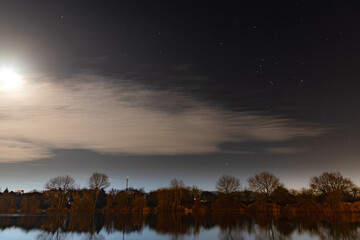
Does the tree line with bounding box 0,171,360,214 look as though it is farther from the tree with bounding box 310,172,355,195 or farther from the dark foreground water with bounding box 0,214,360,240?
the dark foreground water with bounding box 0,214,360,240

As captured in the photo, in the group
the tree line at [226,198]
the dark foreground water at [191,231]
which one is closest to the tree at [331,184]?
the tree line at [226,198]

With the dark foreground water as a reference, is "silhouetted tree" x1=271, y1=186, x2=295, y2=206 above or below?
above

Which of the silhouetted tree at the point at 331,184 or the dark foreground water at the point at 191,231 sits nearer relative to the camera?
the dark foreground water at the point at 191,231

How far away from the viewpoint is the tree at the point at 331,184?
69125 millimetres

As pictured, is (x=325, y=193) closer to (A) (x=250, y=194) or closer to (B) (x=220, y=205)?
(A) (x=250, y=194)

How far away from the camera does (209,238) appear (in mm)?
20844

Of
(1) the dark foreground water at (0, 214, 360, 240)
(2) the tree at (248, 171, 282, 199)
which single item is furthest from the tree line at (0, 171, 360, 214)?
(1) the dark foreground water at (0, 214, 360, 240)

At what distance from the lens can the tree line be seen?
62219 millimetres

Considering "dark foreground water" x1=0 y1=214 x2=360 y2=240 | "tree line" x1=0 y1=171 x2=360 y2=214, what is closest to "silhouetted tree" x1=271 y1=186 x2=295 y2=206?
"tree line" x1=0 y1=171 x2=360 y2=214

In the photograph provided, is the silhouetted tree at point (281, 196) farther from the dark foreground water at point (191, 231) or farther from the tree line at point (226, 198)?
the dark foreground water at point (191, 231)

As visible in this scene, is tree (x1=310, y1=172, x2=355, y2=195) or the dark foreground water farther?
tree (x1=310, y1=172, x2=355, y2=195)

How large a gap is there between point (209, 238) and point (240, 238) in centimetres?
262

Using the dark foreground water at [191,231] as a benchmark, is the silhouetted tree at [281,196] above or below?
above

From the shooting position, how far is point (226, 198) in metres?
70.8
